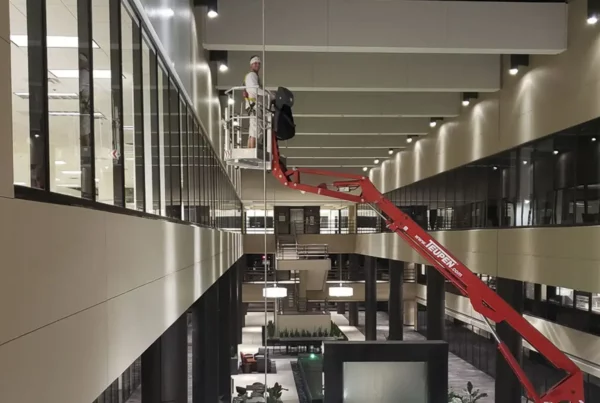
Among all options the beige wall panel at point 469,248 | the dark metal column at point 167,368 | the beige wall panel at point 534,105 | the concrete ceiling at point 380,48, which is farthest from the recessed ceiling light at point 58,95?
the beige wall panel at point 469,248

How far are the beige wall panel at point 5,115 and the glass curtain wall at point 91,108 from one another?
21cm

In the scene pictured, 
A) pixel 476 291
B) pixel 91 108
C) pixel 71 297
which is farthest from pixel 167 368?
pixel 71 297

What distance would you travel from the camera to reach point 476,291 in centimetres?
960

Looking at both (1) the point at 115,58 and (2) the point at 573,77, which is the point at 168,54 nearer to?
(1) the point at 115,58

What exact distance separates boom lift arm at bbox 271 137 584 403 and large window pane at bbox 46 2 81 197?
15.3 ft

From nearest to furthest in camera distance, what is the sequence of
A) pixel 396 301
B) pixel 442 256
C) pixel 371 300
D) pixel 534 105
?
pixel 442 256, pixel 534 105, pixel 396 301, pixel 371 300

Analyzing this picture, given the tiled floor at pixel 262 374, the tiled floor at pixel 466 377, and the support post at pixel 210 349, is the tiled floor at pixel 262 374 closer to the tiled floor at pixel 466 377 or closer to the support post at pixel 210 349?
the support post at pixel 210 349

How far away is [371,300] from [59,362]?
1137 inches

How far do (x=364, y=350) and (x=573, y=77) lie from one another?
279 inches

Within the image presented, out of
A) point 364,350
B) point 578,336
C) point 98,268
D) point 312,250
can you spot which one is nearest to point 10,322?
point 98,268

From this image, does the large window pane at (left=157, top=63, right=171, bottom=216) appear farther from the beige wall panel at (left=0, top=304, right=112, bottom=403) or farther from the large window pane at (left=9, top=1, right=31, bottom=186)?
the large window pane at (left=9, top=1, right=31, bottom=186)

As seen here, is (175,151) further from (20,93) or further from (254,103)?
(20,93)

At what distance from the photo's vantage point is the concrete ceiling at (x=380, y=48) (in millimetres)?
11164

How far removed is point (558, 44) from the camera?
11.5m
